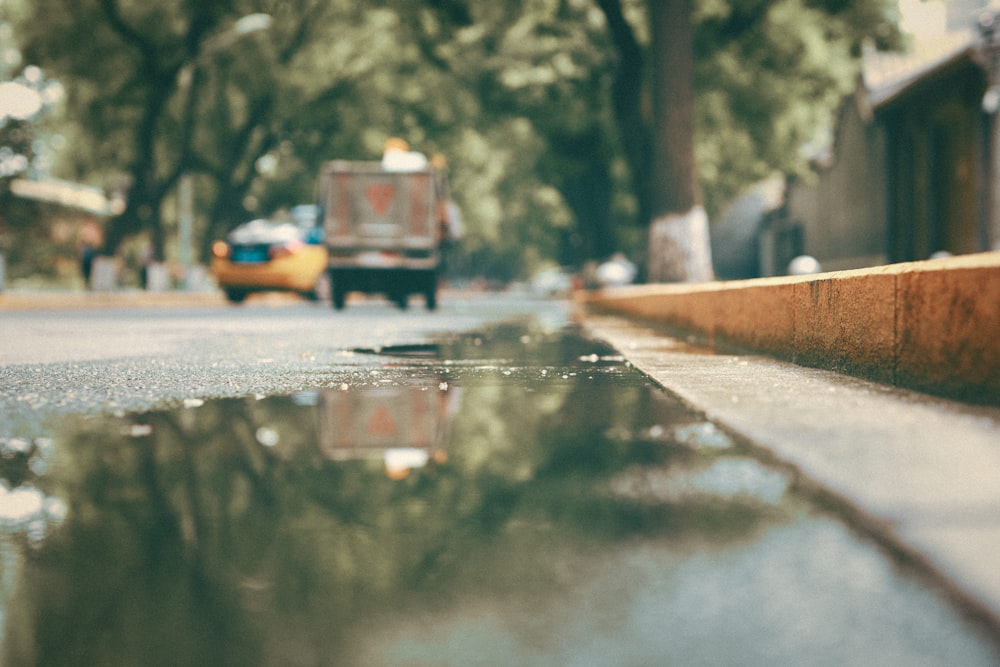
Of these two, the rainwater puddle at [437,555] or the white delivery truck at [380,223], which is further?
the white delivery truck at [380,223]

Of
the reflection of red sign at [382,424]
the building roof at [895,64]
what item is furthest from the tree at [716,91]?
the reflection of red sign at [382,424]

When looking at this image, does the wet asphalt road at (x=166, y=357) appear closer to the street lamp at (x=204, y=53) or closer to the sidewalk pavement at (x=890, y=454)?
the sidewalk pavement at (x=890, y=454)

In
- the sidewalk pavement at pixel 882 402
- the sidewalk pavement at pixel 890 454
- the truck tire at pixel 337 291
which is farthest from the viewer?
the truck tire at pixel 337 291

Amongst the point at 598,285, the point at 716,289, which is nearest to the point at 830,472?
the point at 716,289

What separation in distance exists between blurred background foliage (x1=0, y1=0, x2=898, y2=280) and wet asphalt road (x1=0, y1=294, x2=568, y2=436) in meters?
11.2

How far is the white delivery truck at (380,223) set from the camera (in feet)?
74.7

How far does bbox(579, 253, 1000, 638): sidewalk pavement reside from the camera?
360 cm

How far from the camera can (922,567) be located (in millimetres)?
3291

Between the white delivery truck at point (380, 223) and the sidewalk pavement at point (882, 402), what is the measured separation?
11.4 metres

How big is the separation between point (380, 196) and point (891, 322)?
16352 mm

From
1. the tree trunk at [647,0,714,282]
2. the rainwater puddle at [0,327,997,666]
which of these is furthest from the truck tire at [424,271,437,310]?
the rainwater puddle at [0,327,997,666]

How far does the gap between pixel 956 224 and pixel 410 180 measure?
395 inches

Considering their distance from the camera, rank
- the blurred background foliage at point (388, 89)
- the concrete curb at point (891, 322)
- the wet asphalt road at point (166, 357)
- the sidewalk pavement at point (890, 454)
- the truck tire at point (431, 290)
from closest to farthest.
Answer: the sidewalk pavement at point (890, 454) → the concrete curb at point (891, 322) → the wet asphalt road at point (166, 357) → the truck tire at point (431, 290) → the blurred background foliage at point (388, 89)

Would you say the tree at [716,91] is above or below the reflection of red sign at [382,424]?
above
